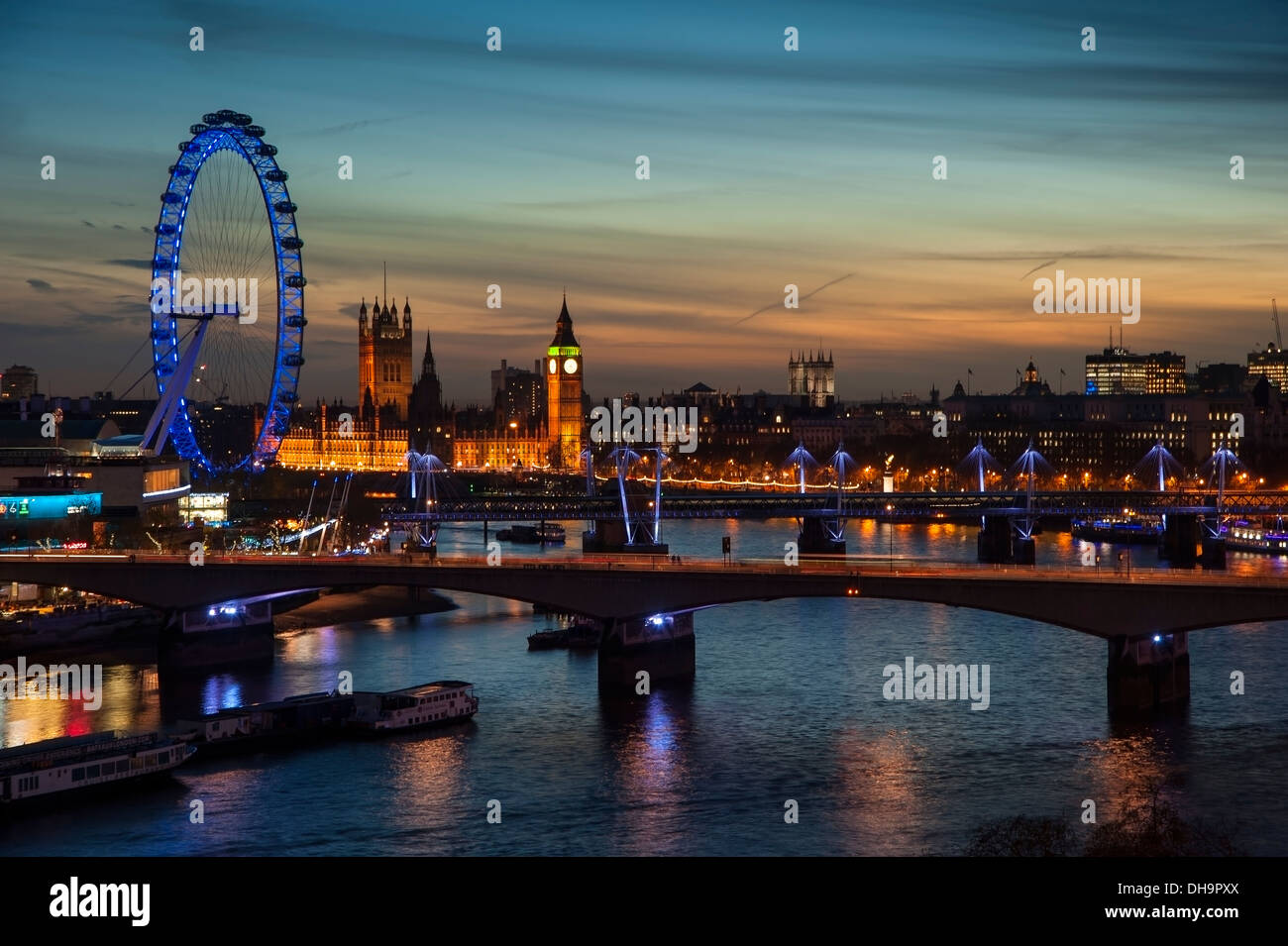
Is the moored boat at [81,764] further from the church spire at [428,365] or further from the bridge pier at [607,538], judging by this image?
the church spire at [428,365]

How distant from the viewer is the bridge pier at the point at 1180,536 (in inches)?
2921

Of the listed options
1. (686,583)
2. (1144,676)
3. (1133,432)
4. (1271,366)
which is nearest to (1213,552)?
(686,583)

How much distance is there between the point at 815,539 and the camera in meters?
73.6

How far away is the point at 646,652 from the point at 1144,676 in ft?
34.1

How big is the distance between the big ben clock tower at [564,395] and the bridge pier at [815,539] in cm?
8778

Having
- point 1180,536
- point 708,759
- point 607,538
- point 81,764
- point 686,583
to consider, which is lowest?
point 708,759

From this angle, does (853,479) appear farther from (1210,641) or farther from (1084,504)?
(1210,641)

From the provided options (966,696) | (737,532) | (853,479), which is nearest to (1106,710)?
(966,696)

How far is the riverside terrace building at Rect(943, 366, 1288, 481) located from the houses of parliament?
34.4 meters

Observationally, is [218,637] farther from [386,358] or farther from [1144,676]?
[386,358]

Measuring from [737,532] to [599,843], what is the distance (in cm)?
6182
